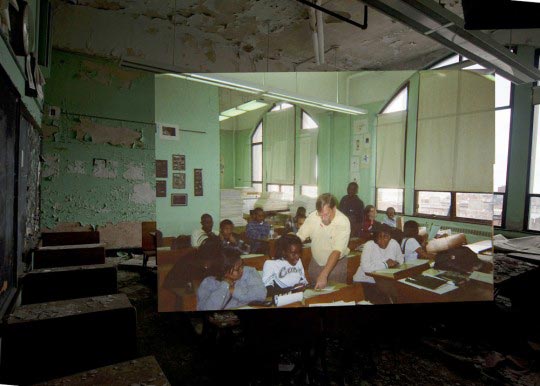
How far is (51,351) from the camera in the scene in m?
1.35

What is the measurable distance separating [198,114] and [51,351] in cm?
125

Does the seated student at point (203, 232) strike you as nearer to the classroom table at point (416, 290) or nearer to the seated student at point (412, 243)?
the classroom table at point (416, 290)

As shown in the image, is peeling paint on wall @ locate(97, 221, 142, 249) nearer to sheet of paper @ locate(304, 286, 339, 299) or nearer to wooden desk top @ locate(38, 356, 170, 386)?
sheet of paper @ locate(304, 286, 339, 299)

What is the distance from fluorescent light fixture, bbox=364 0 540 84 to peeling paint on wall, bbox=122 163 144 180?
3.64m

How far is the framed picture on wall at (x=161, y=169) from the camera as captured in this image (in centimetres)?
171

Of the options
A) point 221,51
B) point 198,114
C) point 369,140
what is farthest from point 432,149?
point 221,51

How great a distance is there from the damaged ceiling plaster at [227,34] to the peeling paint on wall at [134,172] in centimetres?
147

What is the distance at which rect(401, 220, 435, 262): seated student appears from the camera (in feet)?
6.63

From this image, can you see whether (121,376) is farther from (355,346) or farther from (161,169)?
(355,346)

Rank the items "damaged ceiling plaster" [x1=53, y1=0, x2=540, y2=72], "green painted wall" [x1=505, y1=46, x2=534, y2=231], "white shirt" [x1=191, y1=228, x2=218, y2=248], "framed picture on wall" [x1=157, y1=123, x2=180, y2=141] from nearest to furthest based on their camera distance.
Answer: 1. "framed picture on wall" [x1=157, y1=123, x2=180, y2=141]
2. "white shirt" [x1=191, y1=228, x2=218, y2=248]
3. "damaged ceiling plaster" [x1=53, y1=0, x2=540, y2=72]
4. "green painted wall" [x1=505, y1=46, x2=534, y2=231]

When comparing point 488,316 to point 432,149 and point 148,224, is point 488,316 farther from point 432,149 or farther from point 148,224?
point 148,224

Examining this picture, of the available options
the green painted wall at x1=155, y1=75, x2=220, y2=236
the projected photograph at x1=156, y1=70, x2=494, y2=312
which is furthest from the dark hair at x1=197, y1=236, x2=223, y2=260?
the green painted wall at x1=155, y1=75, x2=220, y2=236

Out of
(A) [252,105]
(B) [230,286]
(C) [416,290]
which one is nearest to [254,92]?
(A) [252,105]

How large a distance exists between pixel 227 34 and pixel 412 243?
3969 mm
